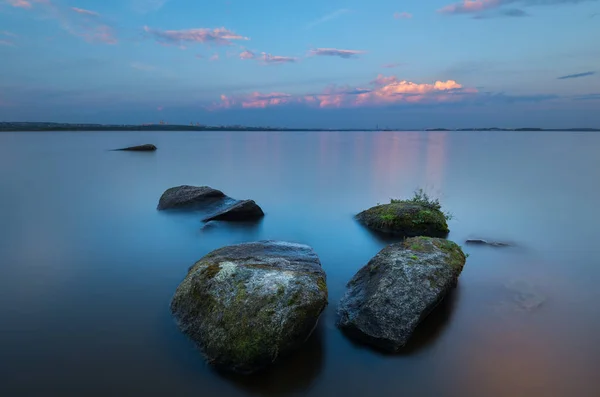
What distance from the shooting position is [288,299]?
683 centimetres

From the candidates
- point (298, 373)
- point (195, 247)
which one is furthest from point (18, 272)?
point (298, 373)

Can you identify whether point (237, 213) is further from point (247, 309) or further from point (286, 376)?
point (286, 376)

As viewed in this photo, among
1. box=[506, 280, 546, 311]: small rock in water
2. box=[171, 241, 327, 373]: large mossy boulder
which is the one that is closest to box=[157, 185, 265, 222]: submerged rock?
box=[171, 241, 327, 373]: large mossy boulder

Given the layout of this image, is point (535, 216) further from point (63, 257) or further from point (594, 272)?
point (63, 257)

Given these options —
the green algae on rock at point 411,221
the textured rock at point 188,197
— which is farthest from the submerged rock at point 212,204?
the green algae on rock at point 411,221

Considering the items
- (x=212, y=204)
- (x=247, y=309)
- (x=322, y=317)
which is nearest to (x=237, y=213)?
(x=212, y=204)

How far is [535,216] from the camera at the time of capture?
60.5 feet

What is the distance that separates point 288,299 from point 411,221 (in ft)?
30.6

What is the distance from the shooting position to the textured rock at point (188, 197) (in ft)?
61.1

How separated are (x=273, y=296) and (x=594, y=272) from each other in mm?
10671

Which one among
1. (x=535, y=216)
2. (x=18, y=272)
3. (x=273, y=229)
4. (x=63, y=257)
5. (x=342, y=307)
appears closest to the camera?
(x=342, y=307)

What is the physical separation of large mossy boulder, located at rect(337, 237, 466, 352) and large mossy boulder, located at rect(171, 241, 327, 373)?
1.03 metres

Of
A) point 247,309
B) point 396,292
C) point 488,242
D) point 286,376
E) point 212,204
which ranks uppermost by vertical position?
point 247,309

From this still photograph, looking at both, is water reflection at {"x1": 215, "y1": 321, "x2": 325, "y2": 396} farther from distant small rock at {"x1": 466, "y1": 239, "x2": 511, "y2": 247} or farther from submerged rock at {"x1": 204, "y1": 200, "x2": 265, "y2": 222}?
submerged rock at {"x1": 204, "y1": 200, "x2": 265, "y2": 222}
